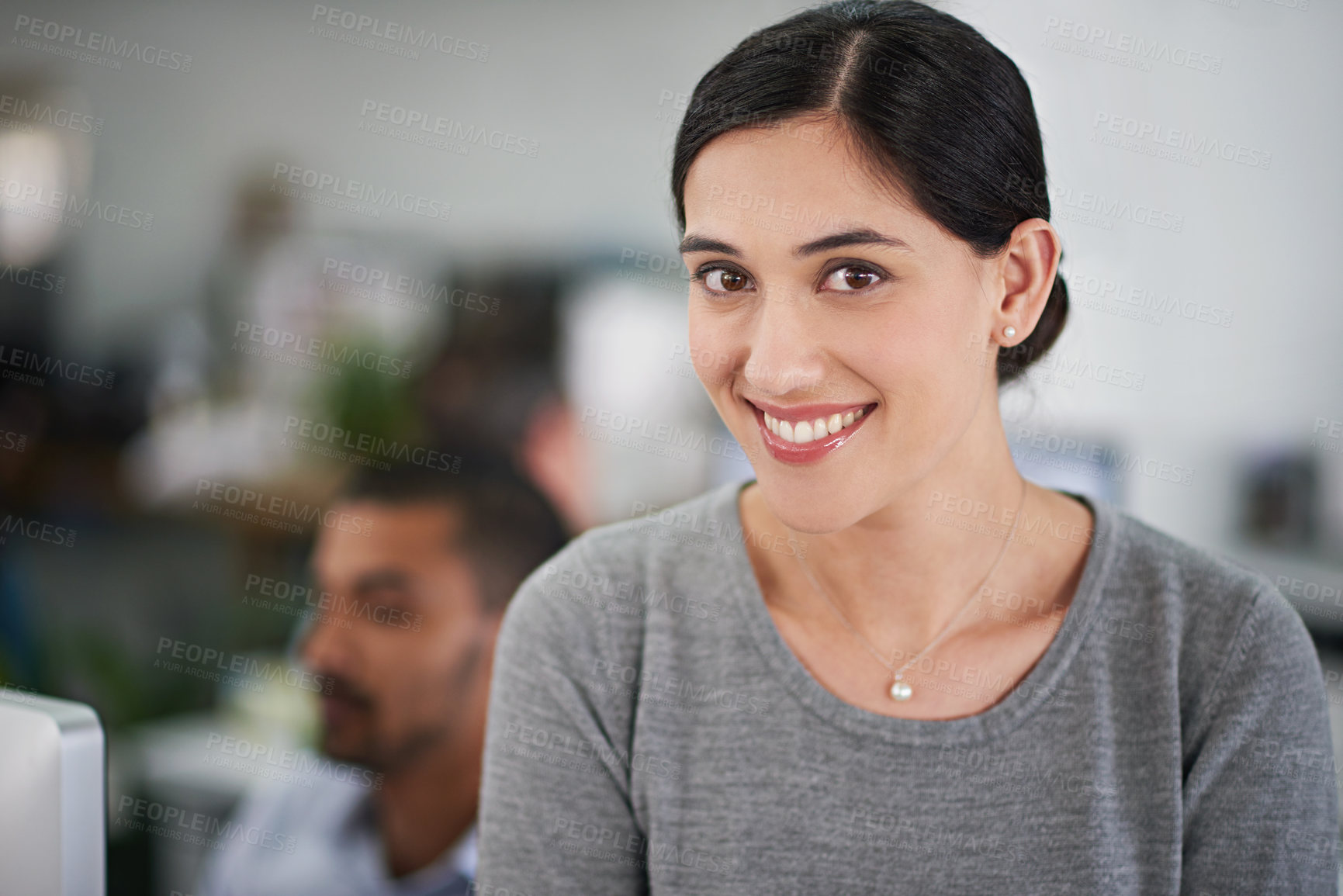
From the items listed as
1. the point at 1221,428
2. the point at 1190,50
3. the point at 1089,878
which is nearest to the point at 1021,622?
the point at 1089,878

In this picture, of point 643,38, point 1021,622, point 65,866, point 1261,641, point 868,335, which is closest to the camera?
point 65,866

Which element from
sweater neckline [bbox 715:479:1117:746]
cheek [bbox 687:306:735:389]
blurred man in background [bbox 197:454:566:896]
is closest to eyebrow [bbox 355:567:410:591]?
blurred man in background [bbox 197:454:566:896]

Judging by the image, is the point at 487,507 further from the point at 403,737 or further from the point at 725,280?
the point at 725,280

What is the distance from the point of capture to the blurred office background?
2.28 m

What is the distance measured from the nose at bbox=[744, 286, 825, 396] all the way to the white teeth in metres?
0.05

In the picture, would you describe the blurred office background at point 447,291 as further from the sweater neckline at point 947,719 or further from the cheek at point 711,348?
the cheek at point 711,348

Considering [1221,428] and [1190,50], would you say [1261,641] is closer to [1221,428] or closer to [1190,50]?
[1221,428]

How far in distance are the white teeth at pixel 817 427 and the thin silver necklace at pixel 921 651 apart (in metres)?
0.26

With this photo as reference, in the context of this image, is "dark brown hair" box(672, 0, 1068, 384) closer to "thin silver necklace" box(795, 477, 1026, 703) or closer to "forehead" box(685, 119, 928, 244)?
"forehead" box(685, 119, 928, 244)

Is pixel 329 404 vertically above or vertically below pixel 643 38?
below

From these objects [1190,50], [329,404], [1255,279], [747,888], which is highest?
[1190,50]

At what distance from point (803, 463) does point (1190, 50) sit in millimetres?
1871

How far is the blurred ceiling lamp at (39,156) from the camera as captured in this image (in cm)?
275

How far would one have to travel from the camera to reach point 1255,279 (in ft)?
7.61
